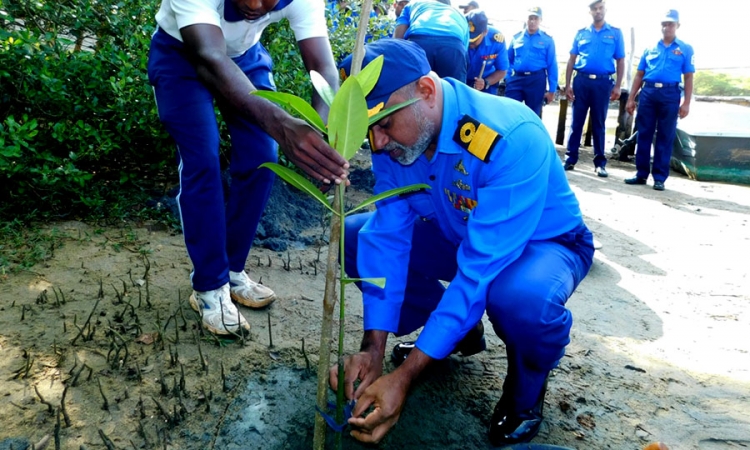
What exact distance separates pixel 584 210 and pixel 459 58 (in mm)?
1977

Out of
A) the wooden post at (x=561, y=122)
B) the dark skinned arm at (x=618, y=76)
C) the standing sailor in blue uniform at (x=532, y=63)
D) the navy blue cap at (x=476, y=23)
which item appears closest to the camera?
the navy blue cap at (x=476, y=23)

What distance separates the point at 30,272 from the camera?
2.66 meters

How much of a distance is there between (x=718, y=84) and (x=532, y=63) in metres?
12.1

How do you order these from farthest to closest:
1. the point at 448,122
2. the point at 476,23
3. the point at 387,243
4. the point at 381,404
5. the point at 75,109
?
the point at 476,23
the point at 75,109
the point at 387,243
the point at 448,122
the point at 381,404

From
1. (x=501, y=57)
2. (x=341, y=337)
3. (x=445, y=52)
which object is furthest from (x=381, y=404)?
(x=501, y=57)

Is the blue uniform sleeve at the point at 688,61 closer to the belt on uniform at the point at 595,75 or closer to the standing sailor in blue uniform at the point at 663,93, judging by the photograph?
the standing sailor in blue uniform at the point at 663,93

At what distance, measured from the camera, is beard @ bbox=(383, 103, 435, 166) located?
168 centimetres

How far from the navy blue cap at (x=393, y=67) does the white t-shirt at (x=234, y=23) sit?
0.68m

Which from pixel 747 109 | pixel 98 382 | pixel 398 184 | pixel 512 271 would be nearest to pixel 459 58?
pixel 398 184

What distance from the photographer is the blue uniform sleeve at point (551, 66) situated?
23.8 feet

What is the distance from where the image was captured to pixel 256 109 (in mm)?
1709

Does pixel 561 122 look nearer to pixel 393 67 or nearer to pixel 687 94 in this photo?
pixel 687 94

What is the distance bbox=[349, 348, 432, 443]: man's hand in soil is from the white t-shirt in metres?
1.35

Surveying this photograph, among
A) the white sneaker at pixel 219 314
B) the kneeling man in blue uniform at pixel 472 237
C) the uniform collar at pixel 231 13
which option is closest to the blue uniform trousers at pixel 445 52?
the uniform collar at pixel 231 13
